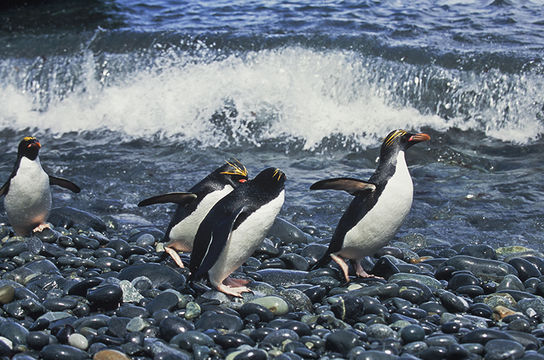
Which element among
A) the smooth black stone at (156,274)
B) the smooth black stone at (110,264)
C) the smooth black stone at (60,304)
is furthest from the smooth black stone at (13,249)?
the smooth black stone at (60,304)

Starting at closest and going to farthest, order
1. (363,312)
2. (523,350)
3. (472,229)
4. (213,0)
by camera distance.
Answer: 1. (523,350)
2. (363,312)
3. (472,229)
4. (213,0)

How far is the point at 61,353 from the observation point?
3213mm

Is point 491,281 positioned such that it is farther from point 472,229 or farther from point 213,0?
point 213,0

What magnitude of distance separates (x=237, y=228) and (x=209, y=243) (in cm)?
24

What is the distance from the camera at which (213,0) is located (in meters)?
15.9

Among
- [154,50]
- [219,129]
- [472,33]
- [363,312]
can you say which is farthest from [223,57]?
[363,312]

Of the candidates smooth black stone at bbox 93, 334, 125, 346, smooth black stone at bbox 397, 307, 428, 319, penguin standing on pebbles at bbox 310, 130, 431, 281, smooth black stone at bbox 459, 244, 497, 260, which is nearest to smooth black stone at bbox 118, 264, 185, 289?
smooth black stone at bbox 93, 334, 125, 346

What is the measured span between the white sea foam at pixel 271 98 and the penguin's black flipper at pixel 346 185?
492 cm

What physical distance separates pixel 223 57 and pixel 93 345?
30.1 feet

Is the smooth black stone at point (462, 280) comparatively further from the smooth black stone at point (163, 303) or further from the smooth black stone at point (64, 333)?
the smooth black stone at point (64, 333)

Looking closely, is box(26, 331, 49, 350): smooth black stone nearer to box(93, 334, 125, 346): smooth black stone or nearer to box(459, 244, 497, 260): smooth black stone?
box(93, 334, 125, 346): smooth black stone

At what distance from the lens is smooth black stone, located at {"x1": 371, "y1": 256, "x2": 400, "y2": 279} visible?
4581mm

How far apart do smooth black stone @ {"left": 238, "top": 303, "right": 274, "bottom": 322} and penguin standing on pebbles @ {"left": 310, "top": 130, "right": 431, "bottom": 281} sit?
2.78ft

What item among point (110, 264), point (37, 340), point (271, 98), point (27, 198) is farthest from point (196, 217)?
point (271, 98)
